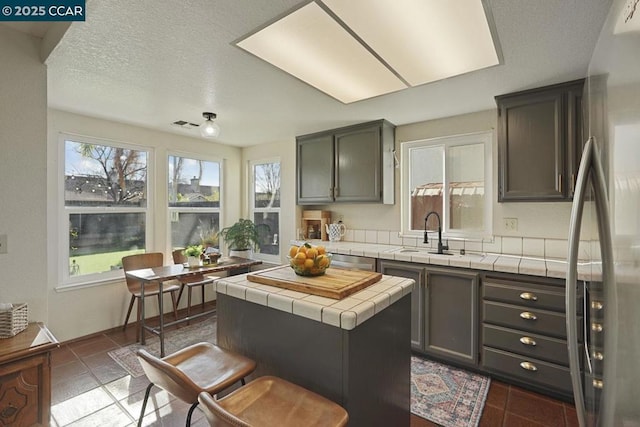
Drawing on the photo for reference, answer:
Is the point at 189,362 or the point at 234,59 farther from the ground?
the point at 234,59

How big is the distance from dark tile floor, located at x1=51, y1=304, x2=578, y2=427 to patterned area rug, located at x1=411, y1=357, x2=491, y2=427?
0.06 meters

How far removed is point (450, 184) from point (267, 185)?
259 centimetres

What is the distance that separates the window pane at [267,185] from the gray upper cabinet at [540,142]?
288cm

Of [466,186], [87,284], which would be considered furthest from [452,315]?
[87,284]

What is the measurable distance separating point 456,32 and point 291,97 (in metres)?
1.40

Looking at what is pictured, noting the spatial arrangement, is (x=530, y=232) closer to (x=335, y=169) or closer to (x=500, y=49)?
(x=500, y=49)

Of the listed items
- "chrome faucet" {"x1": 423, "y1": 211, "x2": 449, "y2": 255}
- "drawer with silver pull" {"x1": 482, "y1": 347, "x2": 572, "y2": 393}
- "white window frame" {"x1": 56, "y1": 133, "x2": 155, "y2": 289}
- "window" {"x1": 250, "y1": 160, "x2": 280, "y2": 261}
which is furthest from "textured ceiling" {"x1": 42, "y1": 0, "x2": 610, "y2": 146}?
"drawer with silver pull" {"x1": 482, "y1": 347, "x2": 572, "y2": 393}

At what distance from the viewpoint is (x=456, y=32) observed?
159 centimetres

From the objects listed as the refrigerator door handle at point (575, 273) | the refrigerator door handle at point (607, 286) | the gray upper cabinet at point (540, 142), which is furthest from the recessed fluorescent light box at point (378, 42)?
the refrigerator door handle at point (607, 286)

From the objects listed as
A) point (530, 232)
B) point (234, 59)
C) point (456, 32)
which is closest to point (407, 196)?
point (530, 232)

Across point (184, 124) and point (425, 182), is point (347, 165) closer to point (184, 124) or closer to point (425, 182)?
Answer: point (425, 182)

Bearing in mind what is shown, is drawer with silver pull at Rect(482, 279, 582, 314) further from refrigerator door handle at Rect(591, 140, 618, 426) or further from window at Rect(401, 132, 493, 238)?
refrigerator door handle at Rect(591, 140, 618, 426)

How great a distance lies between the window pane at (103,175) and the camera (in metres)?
3.11

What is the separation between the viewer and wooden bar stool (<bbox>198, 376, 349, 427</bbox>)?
3.22 feet
